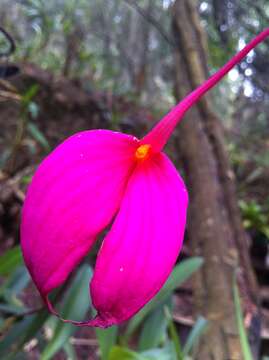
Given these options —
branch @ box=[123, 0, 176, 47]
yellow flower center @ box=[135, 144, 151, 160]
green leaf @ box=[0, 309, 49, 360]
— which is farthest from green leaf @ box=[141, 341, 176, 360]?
branch @ box=[123, 0, 176, 47]

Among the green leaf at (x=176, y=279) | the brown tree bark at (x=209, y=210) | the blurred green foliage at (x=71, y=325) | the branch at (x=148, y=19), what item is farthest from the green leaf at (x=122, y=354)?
the branch at (x=148, y=19)

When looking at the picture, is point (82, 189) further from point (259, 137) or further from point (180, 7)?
point (259, 137)

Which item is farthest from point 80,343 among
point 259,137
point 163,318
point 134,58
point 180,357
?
point 134,58

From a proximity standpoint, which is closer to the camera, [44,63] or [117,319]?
[117,319]

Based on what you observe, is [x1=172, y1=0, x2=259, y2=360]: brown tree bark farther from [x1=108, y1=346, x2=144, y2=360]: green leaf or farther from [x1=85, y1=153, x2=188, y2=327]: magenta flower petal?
[x1=85, y1=153, x2=188, y2=327]: magenta flower petal

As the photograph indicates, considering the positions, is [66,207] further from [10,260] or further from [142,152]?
[10,260]

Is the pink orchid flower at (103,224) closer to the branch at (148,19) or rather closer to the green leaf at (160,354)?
the green leaf at (160,354)

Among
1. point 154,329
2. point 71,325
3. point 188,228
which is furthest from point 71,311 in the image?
point 188,228
